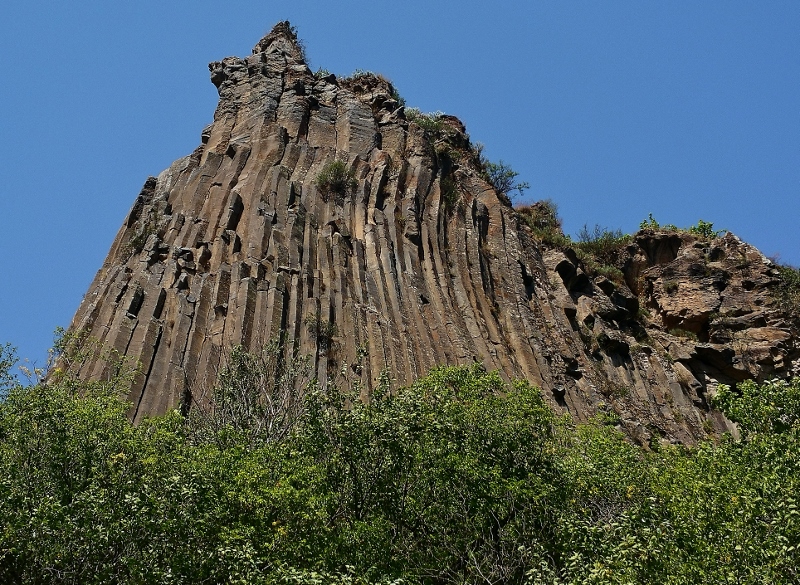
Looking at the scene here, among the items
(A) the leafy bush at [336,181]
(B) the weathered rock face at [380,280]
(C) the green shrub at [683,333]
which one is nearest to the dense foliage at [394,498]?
(B) the weathered rock face at [380,280]

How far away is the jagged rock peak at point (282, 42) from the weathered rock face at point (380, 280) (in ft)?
0.40

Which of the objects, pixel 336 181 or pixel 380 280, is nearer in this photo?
pixel 380 280

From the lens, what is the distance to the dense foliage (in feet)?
55.6

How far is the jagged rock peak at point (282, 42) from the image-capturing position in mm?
47062

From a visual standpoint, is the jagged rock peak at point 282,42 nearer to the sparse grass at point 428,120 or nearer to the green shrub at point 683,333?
the sparse grass at point 428,120

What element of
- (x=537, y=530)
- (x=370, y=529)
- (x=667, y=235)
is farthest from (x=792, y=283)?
(x=370, y=529)

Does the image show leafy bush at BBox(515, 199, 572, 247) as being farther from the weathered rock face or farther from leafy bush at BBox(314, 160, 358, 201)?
leafy bush at BBox(314, 160, 358, 201)

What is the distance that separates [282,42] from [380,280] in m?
17.5

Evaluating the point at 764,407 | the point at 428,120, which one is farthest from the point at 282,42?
the point at 764,407

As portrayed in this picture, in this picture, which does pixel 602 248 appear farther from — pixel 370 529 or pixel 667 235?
pixel 370 529

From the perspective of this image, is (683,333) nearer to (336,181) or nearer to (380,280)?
(380,280)

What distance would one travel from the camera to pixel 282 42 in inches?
1877

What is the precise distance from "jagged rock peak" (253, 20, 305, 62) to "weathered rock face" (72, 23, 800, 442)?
0.40 ft

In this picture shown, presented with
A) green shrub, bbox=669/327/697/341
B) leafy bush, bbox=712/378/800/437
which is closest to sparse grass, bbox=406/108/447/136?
green shrub, bbox=669/327/697/341
